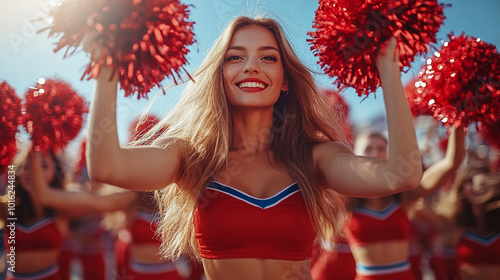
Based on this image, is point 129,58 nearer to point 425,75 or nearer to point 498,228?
point 425,75

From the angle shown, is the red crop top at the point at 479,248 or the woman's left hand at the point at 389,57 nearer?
the woman's left hand at the point at 389,57

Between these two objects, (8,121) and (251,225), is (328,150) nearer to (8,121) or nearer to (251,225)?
(251,225)

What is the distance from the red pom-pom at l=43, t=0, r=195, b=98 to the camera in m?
1.18

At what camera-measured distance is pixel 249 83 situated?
1772mm

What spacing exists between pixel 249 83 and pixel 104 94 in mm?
716

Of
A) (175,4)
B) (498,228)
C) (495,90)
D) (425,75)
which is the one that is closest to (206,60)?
(175,4)

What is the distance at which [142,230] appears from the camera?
3.69 meters

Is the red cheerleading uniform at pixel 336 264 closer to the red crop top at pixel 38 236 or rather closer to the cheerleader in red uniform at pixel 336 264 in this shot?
the cheerleader in red uniform at pixel 336 264

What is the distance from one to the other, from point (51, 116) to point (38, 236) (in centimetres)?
112

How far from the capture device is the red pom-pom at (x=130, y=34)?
1.18 metres

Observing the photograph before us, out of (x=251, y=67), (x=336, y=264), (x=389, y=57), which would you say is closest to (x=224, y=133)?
(x=251, y=67)

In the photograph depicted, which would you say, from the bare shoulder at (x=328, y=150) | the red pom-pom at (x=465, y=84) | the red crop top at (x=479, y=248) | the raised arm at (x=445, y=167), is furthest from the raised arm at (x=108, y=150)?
the red crop top at (x=479, y=248)

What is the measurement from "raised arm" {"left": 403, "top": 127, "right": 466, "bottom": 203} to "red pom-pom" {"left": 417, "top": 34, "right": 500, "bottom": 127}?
28 cm

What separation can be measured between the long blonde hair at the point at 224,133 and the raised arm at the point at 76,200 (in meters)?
1.84
